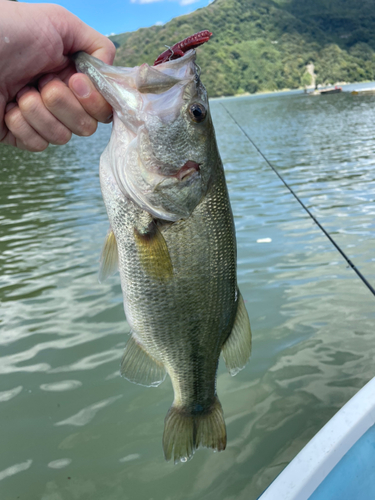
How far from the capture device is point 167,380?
461 centimetres

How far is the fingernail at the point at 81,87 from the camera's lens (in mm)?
1917

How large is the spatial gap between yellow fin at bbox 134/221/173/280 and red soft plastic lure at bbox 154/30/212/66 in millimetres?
785

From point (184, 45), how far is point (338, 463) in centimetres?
228

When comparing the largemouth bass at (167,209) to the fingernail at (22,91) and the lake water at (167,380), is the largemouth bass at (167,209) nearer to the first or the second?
the fingernail at (22,91)

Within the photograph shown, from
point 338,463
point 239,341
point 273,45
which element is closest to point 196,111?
point 239,341

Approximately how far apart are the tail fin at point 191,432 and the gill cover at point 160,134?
1.21 meters

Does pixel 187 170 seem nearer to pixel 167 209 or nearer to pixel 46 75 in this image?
pixel 167 209

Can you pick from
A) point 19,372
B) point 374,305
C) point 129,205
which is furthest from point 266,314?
point 129,205

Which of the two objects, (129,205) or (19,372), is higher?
(129,205)

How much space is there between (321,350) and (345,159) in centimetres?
1288

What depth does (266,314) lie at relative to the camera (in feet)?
18.7

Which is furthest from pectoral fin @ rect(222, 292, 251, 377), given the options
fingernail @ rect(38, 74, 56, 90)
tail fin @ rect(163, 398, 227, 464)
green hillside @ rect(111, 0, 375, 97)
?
green hillside @ rect(111, 0, 375, 97)

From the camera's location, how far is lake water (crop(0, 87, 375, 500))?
355 cm

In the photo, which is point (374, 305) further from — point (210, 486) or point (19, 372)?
point (19, 372)
